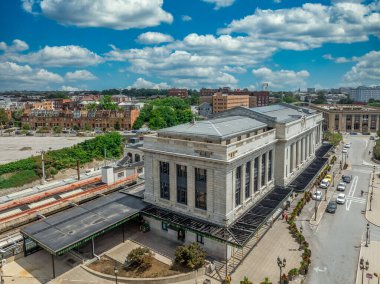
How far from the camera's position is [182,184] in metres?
41.6

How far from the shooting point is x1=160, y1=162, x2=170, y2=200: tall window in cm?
4309

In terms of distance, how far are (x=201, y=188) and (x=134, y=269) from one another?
12.2m

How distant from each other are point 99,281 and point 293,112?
5393cm

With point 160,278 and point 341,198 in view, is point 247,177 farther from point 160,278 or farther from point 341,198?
point 341,198

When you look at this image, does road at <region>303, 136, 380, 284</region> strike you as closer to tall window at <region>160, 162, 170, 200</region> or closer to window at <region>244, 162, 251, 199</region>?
window at <region>244, 162, 251, 199</region>

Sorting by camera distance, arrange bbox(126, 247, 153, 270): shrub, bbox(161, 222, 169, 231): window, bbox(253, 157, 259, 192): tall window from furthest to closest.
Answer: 1. bbox(253, 157, 259, 192): tall window
2. bbox(161, 222, 169, 231): window
3. bbox(126, 247, 153, 270): shrub

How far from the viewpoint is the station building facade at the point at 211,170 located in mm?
38000

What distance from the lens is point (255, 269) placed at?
3497cm

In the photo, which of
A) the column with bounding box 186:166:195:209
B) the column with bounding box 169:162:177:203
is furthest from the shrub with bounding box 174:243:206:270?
the column with bounding box 169:162:177:203

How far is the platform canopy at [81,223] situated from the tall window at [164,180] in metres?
3.62

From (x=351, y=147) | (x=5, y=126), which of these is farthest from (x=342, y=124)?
(x=5, y=126)

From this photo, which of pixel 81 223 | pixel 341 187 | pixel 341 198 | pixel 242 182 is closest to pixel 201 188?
pixel 242 182

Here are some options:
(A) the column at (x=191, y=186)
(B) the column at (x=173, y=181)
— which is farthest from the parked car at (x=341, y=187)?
(B) the column at (x=173, y=181)

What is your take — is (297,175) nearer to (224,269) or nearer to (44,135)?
(224,269)
